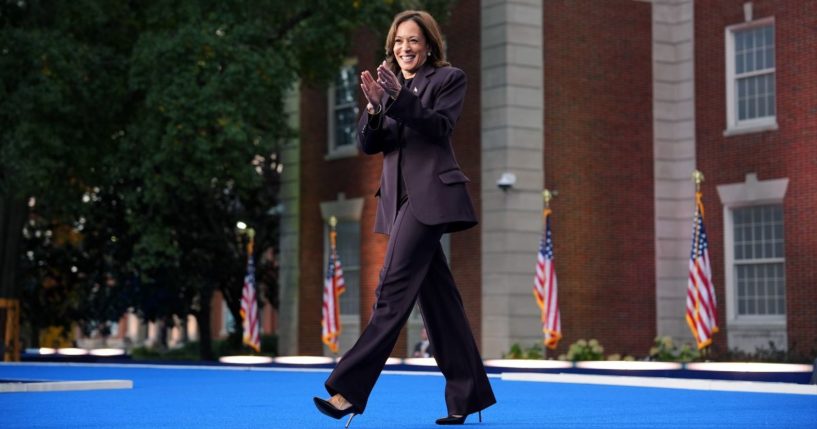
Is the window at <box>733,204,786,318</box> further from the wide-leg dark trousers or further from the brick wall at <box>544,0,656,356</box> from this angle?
the wide-leg dark trousers

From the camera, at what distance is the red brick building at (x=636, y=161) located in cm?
2484

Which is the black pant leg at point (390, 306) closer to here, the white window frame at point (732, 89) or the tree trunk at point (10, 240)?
the white window frame at point (732, 89)

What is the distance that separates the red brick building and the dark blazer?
18423 millimetres

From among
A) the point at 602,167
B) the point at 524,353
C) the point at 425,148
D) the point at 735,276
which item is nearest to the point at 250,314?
the point at 524,353

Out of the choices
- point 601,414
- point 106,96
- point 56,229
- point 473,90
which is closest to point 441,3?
point 473,90

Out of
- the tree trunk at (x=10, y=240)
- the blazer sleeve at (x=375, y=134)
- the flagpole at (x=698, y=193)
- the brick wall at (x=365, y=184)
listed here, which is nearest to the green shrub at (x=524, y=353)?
the brick wall at (x=365, y=184)

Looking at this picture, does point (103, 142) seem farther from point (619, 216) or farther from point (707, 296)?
point (707, 296)

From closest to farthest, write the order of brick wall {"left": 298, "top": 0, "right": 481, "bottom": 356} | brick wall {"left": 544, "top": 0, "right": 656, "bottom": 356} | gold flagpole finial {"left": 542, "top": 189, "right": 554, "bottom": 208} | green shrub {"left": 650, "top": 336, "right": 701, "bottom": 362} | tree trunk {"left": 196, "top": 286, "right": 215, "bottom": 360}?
green shrub {"left": 650, "top": 336, "right": 701, "bottom": 362}, gold flagpole finial {"left": 542, "top": 189, "right": 554, "bottom": 208}, brick wall {"left": 544, "top": 0, "right": 656, "bottom": 356}, brick wall {"left": 298, "top": 0, "right": 481, "bottom": 356}, tree trunk {"left": 196, "top": 286, "right": 215, "bottom": 360}

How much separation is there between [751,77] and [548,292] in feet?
19.1

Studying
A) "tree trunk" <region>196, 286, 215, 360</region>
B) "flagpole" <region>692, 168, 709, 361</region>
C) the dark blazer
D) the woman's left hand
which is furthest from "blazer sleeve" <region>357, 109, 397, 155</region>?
"tree trunk" <region>196, 286, 215, 360</region>

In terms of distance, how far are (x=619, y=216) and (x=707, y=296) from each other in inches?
190

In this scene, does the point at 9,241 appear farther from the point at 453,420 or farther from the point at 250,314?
the point at 453,420

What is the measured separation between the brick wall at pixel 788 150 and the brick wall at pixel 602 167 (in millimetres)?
1431

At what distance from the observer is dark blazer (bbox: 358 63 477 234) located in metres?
6.64
